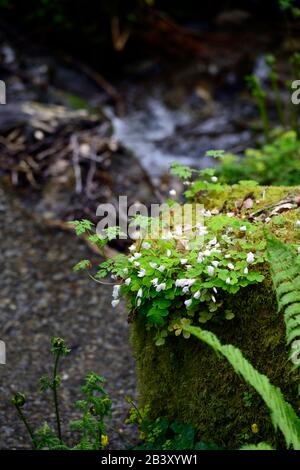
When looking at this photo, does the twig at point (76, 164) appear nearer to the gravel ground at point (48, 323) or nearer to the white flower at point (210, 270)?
the gravel ground at point (48, 323)

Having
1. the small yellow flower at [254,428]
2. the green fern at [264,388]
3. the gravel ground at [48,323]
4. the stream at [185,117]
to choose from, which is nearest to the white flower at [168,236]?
the green fern at [264,388]

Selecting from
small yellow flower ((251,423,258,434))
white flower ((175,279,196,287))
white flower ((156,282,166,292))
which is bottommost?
small yellow flower ((251,423,258,434))

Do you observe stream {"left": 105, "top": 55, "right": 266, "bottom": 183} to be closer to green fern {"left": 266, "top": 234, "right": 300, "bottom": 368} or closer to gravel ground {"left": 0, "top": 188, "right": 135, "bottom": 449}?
gravel ground {"left": 0, "top": 188, "right": 135, "bottom": 449}

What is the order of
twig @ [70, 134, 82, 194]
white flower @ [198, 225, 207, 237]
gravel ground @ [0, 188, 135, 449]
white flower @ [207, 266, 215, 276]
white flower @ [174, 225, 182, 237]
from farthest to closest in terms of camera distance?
twig @ [70, 134, 82, 194] < gravel ground @ [0, 188, 135, 449] < white flower @ [174, 225, 182, 237] < white flower @ [198, 225, 207, 237] < white flower @ [207, 266, 215, 276]

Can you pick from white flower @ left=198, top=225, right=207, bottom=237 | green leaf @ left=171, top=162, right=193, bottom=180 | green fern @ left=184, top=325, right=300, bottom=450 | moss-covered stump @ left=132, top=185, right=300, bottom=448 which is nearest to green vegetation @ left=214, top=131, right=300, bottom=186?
green leaf @ left=171, top=162, right=193, bottom=180

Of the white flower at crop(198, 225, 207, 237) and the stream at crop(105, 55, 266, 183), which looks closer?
the white flower at crop(198, 225, 207, 237)

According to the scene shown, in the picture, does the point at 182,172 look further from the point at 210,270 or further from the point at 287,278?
the point at 287,278

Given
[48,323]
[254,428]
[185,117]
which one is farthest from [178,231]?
[185,117]
